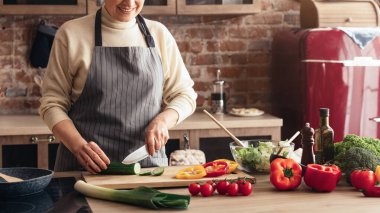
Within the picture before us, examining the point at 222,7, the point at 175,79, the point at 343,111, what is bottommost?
the point at 343,111

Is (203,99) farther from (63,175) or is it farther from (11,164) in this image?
(63,175)

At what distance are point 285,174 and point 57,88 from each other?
3.29 feet

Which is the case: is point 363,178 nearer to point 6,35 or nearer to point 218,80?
point 218,80

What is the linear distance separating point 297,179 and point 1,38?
2917 mm

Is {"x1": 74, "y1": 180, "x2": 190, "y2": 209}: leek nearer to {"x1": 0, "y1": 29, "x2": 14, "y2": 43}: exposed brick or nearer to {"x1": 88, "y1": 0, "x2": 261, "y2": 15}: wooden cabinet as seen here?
{"x1": 88, "y1": 0, "x2": 261, "y2": 15}: wooden cabinet

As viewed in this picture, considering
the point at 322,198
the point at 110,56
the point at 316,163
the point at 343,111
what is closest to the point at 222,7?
the point at 343,111

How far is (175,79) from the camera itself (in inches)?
110

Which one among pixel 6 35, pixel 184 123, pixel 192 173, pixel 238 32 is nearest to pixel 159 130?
pixel 192 173

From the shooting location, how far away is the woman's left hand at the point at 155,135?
240 cm

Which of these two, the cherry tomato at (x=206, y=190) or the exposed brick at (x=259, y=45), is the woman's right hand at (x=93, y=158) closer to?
the cherry tomato at (x=206, y=190)

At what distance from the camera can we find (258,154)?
2.35 metres

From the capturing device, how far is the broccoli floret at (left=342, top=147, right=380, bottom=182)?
87.5 inches

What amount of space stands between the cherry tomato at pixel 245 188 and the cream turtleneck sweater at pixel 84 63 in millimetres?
661

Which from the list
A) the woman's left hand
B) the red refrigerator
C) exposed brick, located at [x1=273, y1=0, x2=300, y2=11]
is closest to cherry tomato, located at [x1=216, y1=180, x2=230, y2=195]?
Answer: the woman's left hand
